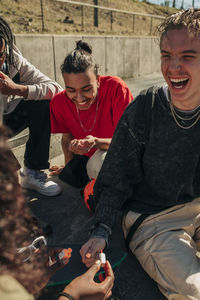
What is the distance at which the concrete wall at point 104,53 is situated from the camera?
18.8 feet

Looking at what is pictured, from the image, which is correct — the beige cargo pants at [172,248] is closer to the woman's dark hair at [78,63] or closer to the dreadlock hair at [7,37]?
the woman's dark hair at [78,63]

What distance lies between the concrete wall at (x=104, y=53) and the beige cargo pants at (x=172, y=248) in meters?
1.42

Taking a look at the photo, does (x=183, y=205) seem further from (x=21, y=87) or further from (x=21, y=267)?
(x=21, y=87)

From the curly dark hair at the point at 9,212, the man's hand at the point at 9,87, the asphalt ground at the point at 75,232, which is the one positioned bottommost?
the asphalt ground at the point at 75,232

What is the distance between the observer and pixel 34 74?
2.88 metres

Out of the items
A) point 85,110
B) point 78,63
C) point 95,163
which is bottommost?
point 95,163

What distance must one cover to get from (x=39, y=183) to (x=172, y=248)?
4.95 ft

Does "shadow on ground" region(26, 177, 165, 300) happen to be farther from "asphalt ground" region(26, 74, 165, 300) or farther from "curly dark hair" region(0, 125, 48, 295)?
"curly dark hair" region(0, 125, 48, 295)

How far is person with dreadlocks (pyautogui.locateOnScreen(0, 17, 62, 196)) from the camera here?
105 inches

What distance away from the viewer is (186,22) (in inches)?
65.8

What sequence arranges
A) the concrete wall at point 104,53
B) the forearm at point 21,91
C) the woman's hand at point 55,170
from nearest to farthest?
the forearm at point 21,91, the woman's hand at point 55,170, the concrete wall at point 104,53

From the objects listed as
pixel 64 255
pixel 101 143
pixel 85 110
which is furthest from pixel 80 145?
pixel 64 255

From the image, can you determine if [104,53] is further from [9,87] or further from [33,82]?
[9,87]

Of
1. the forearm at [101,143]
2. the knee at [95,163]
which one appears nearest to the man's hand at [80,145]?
the forearm at [101,143]
